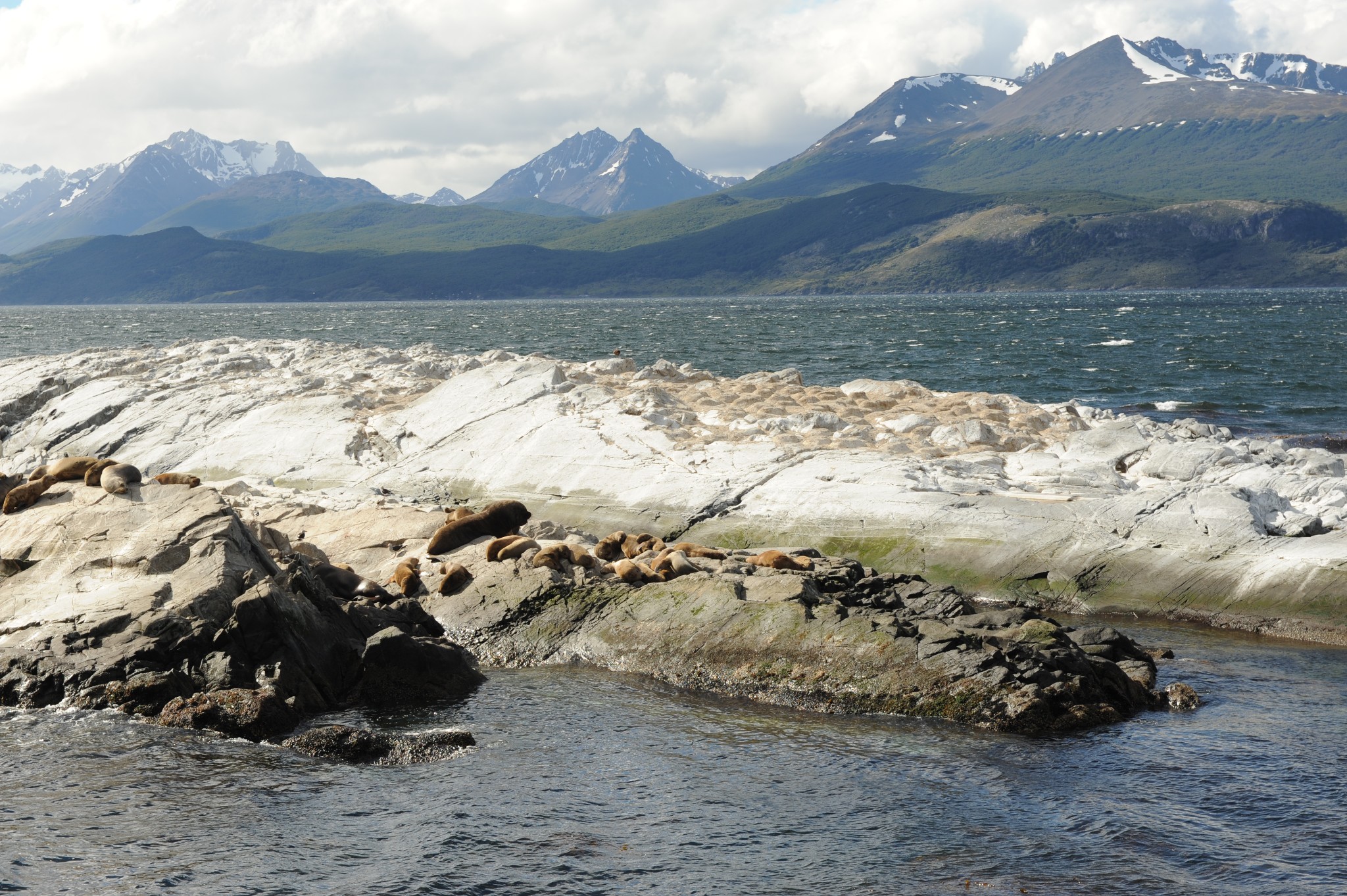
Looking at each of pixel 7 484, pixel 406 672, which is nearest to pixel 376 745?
pixel 406 672

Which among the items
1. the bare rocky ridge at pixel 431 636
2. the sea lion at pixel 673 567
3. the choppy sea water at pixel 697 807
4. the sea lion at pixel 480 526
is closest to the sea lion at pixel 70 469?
the bare rocky ridge at pixel 431 636

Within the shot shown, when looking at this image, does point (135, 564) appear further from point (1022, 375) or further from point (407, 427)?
point (1022, 375)

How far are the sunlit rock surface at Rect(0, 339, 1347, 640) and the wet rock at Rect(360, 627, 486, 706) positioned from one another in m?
5.59

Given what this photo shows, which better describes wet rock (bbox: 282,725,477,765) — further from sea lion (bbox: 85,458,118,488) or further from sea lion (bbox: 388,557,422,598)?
sea lion (bbox: 85,458,118,488)

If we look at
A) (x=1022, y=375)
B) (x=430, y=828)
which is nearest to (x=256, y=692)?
(x=430, y=828)

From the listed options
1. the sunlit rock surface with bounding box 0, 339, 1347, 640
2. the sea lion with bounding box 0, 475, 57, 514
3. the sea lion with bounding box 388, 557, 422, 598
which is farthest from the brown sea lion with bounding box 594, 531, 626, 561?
the sea lion with bounding box 0, 475, 57, 514

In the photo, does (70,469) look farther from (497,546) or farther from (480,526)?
(497,546)

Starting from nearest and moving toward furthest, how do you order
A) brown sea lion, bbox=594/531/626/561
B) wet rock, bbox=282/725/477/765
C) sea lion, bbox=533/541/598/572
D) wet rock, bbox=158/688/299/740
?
wet rock, bbox=282/725/477/765 < wet rock, bbox=158/688/299/740 < sea lion, bbox=533/541/598/572 < brown sea lion, bbox=594/531/626/561

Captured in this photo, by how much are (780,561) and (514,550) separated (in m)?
4.51

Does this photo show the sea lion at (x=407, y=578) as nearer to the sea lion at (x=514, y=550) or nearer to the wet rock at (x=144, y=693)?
the sea lion at (x=514, y=550)

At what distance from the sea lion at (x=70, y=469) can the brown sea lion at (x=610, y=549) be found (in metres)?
8.96

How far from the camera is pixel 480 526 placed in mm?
20344

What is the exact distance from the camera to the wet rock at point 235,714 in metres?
13.3

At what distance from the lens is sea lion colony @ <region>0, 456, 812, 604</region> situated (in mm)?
17984
